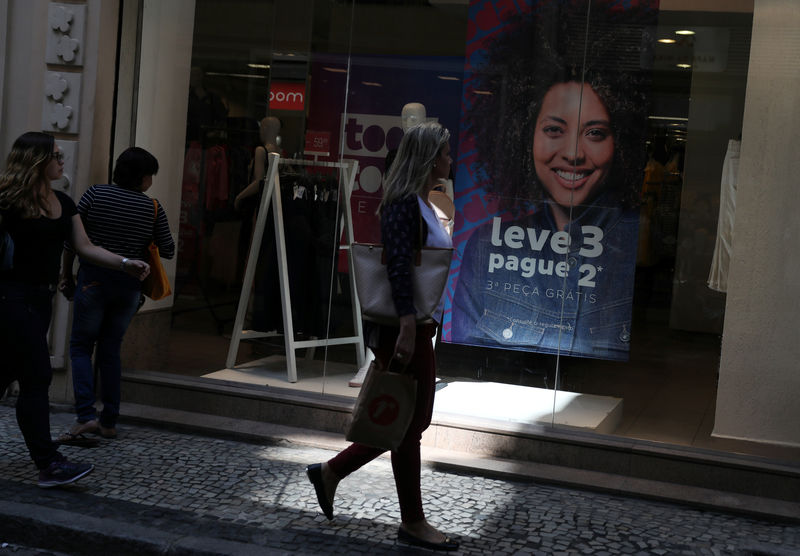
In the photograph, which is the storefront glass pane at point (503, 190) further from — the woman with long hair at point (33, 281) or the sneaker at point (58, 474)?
the woman with long hair at point (33, 281)

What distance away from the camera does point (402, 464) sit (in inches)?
175

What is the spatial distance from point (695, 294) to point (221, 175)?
341cm

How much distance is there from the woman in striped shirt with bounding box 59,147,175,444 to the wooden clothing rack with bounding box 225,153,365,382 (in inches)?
49.2

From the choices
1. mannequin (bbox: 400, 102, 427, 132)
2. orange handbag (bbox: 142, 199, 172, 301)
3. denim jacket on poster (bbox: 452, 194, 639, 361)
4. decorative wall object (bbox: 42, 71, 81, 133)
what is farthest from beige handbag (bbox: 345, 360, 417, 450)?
decorative wall object (bbox: 42, 71, 81, 133)

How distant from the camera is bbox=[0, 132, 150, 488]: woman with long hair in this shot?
191 inches

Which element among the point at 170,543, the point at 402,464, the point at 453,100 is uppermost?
the point at 453,100

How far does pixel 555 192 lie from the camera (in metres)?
6.62

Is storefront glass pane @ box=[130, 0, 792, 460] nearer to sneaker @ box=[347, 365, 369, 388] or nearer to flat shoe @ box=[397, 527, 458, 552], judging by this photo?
sneaker @ box=[347, 365, 369, 388]

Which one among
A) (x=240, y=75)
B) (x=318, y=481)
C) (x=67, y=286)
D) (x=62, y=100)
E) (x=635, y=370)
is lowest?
(x=318, y=481)

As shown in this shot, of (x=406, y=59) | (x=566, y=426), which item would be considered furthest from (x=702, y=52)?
(x=566, y=426)

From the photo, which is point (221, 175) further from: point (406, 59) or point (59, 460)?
point (59, 460)

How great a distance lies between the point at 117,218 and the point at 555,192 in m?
2.77

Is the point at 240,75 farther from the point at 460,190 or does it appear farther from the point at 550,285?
the point at 550,285

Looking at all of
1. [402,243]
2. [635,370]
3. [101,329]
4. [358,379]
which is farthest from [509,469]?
[101,329]
